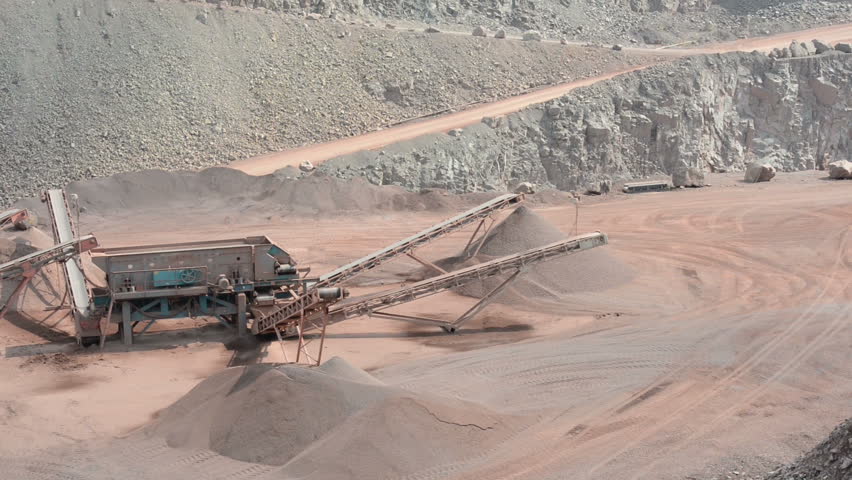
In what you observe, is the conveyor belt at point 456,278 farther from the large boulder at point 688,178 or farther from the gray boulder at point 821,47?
the gray boulder at point 821,47

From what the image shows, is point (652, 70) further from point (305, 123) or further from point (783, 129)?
point (305, 123)

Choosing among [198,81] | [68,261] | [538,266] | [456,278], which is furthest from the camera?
[198,81]

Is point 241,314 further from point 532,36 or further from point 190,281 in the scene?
point 532,36

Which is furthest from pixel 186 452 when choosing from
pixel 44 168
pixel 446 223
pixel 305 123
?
pixel 305 123

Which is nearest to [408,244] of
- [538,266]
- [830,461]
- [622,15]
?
[538,266]

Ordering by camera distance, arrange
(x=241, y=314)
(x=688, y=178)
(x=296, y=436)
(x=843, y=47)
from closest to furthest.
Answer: (x=296, y=436) → (x=241, y=314) → (x=688, y=178) → (x=843, y=47)

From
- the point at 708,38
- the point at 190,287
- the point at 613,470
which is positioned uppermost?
the point at 708,38
